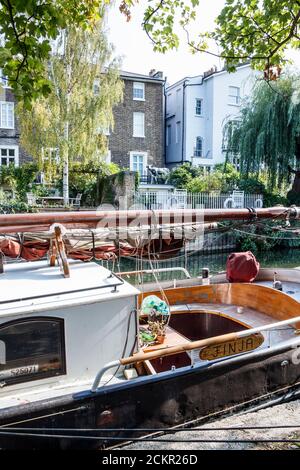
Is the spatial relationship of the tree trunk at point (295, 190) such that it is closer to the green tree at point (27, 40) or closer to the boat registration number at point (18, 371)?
the green tree at point (27, 40)

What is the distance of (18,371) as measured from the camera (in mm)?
3752

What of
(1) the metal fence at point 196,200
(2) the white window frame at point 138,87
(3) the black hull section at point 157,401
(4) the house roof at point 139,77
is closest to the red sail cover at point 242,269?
(3) the black hull section at point 157,401

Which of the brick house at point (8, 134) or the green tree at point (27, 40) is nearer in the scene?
the green tree at point (27, 40)

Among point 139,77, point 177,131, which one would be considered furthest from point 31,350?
point 177,131

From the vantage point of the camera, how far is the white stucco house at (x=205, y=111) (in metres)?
31.9

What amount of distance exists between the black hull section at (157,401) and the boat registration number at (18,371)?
1.02ft

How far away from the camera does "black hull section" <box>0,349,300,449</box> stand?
11.9 ft

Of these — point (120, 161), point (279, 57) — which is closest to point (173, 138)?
point (120, 161)

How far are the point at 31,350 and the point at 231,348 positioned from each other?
2483mm

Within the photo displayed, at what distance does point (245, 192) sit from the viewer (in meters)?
24.3

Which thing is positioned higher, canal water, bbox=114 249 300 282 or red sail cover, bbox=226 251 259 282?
red sail cover, bbox=226 251 259 282

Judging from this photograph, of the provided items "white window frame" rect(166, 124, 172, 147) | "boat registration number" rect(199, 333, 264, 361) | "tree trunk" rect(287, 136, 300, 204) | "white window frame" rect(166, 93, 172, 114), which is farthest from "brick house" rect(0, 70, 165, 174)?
"boat registration number" rect(199, 333, 264, 361)

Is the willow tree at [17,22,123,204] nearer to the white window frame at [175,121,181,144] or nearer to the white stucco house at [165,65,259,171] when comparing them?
the white stucco house at [165,65,259,171]

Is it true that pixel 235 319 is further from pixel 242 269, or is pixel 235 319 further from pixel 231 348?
pixel 242 269
